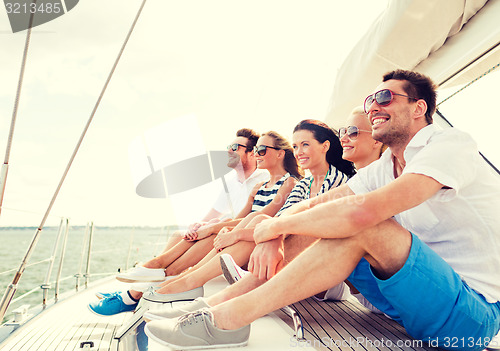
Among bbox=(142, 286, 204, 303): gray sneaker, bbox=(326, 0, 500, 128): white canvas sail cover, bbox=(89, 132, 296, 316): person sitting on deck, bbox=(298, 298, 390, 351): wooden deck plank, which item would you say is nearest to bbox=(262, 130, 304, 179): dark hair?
bbox=(89, 132, 296, 316): person sitting on deck

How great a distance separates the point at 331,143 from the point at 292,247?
3.68 ft

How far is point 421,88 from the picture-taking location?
1620mm

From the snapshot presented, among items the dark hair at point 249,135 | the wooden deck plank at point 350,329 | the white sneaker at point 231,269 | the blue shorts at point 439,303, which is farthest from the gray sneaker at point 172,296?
the dark hair at point 249,135

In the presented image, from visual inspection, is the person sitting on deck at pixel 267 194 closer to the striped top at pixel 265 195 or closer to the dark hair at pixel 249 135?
the striped top at pixel 265 195

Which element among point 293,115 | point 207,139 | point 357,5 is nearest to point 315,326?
point 357,5

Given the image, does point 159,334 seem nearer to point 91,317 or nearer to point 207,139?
point 91,317

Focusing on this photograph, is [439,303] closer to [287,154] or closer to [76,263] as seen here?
[287,154]

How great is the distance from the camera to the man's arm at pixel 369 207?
3.90ft

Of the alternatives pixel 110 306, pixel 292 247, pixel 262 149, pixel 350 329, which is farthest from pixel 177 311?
pixel 262 149

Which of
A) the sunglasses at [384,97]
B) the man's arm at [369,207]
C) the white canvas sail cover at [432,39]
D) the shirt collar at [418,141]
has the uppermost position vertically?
the white canvas sail cover at [432,39]

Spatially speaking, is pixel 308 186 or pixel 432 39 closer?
pixel 432 39

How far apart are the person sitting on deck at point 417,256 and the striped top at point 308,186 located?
0.98 meters

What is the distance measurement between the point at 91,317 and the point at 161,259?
1123 mm

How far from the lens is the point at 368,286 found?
1.54 metres
